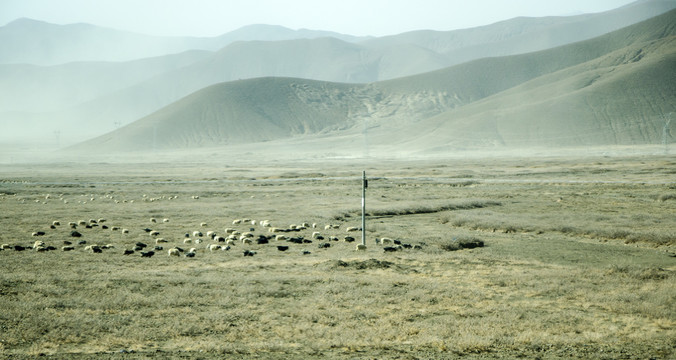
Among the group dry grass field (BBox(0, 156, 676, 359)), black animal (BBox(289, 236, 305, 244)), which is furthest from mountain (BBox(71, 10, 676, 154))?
black animal (BBox(289, 236, 305, 244))

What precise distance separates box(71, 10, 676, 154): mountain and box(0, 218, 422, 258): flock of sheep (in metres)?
106

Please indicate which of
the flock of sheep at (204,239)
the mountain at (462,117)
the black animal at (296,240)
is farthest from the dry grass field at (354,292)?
the mountain at (462,117)

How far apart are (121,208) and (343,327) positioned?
2265 centimetres

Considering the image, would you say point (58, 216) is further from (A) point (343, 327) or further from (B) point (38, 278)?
(A) point (343, 327)

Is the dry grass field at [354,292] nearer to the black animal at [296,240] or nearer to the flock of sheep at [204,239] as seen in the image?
the flock of sheep at [204,239]

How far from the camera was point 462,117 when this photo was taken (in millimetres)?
149750

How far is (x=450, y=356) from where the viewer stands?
786 cm

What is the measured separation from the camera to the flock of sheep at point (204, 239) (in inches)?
619

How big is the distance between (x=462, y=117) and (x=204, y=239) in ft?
452

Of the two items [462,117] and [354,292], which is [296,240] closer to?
[354,292]

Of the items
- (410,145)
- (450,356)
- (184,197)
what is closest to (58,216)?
(184,197)

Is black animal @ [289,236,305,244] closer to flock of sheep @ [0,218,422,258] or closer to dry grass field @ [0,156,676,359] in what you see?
flock of sheep @ [0,218,422,258]

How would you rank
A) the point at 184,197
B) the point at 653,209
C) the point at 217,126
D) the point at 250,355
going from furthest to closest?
the point at 217,126 < the point at 184,197 < the point at 653,209 < the point at 250,355

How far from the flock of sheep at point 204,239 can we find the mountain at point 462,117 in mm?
105968
